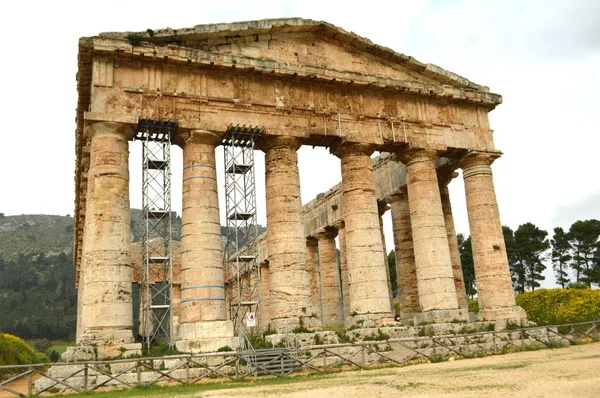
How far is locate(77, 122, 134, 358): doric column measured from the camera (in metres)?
16.1

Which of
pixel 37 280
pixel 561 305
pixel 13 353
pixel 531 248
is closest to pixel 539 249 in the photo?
pixel 531 248


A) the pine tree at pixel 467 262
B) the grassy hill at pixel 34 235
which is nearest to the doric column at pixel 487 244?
the pine tree at pixel 467 262

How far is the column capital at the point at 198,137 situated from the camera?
62.4 feet

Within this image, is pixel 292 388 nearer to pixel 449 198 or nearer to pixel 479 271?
pixel 479 271

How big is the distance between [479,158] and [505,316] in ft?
23.6

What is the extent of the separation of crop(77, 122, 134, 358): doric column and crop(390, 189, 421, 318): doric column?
14.1 m

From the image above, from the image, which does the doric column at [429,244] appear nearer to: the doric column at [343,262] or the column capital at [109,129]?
the doric column at [343,262]

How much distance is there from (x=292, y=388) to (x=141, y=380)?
5.19 m

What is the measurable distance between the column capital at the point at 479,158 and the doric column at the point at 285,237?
27.9ft

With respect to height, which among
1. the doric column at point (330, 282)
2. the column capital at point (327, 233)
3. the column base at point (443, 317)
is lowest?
the column base at point (443, 317)

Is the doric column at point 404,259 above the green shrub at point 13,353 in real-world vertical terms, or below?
above

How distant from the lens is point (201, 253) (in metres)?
17.9

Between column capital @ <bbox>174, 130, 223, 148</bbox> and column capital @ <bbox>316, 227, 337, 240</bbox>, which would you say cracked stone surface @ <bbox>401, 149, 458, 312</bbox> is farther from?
column capital @ <bbox>316, 227, 337, 240</bbox>

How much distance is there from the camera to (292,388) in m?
12.2
